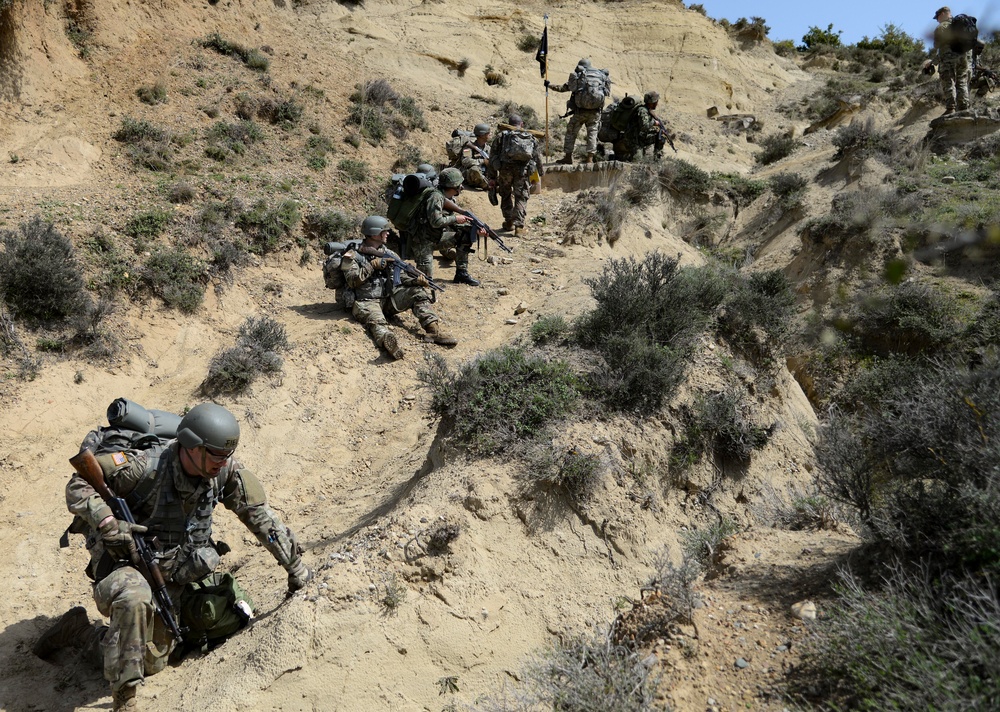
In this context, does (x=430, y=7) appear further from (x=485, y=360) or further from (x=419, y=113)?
(x=485, y=360)

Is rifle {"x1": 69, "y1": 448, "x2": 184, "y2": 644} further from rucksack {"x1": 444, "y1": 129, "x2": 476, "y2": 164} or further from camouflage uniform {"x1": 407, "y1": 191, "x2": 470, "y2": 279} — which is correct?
rucksack {"x1": 444, "y1": 129, "x2": 476, "y2": 164}

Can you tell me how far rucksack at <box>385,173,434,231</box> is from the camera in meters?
9.99

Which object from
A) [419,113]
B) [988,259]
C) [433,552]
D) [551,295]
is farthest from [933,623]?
[419,113]

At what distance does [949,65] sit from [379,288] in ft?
44.6

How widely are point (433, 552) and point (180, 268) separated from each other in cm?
652

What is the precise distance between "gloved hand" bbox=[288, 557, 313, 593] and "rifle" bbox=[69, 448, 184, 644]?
76cm

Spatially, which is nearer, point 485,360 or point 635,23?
point 485,360

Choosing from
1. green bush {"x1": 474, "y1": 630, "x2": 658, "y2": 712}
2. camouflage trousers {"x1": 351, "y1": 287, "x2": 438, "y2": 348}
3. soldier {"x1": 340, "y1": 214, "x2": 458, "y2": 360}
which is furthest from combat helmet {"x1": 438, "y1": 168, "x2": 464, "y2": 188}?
green bush {"x1": 474, "y1": 630, "x2": 658, "y2": 712}

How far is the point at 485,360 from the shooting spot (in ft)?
20.7

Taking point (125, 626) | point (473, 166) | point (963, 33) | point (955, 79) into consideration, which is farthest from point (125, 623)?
point (955, 79)

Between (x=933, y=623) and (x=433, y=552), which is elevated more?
(x=933, y=623)

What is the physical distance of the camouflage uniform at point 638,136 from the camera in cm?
1577

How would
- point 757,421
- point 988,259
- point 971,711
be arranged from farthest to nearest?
point 988,259 < point 757,421 < point 971,711

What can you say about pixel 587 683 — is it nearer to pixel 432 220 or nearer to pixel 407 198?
pixel 432 220
